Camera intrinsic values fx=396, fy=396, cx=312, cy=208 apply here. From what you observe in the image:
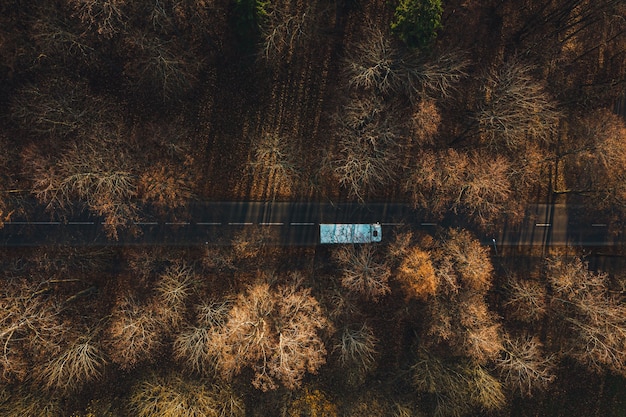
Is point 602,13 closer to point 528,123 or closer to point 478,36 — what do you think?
point 478,36

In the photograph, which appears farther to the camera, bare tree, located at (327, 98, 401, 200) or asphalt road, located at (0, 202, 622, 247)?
asphalt road, located at (0, 202, 622, 247)

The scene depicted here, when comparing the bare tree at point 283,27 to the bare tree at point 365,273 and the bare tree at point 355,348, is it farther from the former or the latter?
the bare tree at point 355,348

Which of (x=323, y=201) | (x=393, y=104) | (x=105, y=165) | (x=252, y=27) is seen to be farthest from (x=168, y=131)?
(x=393, y=104)

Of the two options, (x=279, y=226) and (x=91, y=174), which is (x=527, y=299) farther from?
(x=91, y=174)

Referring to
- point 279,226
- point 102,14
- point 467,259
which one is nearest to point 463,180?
point 467,259

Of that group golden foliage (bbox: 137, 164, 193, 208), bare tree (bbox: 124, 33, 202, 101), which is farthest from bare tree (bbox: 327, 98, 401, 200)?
golden foliage (bbox: 137, 164, 193, 208)

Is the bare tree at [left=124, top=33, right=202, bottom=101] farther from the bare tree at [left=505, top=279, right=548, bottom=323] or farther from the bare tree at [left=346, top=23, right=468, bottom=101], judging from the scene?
the bare tree at [left=505, top=279, right=548, bottom=323]
